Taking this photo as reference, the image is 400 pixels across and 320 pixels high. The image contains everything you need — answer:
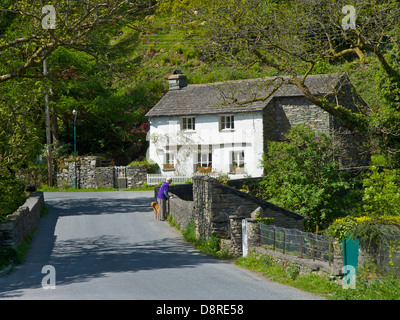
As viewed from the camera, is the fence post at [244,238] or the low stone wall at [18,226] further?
the low stone wall at [18,226]

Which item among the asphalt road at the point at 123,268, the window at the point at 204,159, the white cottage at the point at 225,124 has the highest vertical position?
the white cottage at the point at 225,124

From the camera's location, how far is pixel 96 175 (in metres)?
39.8

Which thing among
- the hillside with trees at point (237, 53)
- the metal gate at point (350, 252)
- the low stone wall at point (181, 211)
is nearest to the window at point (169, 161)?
the hillside with trees at point (237, 53)

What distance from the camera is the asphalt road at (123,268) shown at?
10.7 meters

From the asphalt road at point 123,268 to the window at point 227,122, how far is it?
50.1 ft

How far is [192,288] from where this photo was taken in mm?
11117

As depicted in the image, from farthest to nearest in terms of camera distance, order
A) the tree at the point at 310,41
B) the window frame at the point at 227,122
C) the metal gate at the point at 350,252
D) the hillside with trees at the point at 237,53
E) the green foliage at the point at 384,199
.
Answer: the window frame at the point at 227,122 < the tree at the point at 310,41 < the green foliage at the point at 384,199 < the hillside with trees at the point at 237,53 < the metal gate at the point at 350,252

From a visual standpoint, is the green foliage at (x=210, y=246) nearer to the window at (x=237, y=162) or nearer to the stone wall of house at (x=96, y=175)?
the window at (x=237, y=162)

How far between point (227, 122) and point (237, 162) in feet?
9.82

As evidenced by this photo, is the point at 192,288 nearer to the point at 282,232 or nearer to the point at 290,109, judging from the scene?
the point at 282,232

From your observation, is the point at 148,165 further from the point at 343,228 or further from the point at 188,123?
the point at 343,228

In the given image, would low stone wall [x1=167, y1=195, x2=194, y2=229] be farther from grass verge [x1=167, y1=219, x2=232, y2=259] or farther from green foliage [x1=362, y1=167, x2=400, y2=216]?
green foliage [x1=362, y1=167, x2=400, y2=216]

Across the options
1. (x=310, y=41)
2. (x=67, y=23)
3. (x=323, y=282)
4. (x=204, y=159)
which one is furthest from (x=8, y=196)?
(x=204, y=159)

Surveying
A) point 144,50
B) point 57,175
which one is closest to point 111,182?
point 57,175
